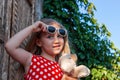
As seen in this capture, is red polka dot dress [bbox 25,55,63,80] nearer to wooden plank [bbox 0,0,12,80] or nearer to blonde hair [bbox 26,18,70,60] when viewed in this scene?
blonde hair [bbox 26,18,70,60]

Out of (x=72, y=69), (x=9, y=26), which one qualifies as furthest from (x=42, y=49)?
(x=9, y=26)

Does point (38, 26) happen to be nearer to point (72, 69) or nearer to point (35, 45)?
point (35, 45)

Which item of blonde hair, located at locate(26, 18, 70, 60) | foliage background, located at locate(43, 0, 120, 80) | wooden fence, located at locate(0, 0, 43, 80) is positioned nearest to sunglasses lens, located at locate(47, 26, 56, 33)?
blonde hair, located at locate(26, 18, 70, 60)

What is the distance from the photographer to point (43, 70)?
246 centimetres

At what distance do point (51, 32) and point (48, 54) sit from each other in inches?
6.5

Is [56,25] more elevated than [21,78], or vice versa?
[56,25]

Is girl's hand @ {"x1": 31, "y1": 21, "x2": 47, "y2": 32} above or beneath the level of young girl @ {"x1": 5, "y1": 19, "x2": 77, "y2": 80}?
above

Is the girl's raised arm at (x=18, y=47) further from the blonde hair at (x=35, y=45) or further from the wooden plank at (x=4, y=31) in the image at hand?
the wooden plank at (x=4, y=31)

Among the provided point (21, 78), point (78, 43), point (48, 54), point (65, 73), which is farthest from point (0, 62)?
point (78, 43)

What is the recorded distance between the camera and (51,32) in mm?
2531

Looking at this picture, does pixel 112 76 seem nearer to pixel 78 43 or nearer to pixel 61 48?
pixel 78 43

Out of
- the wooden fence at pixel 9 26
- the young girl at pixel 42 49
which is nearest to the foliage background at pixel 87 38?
the wooden fence at pixel 9 26

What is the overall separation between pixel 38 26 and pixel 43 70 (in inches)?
12.0

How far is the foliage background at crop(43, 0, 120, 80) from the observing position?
6.51m
